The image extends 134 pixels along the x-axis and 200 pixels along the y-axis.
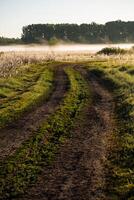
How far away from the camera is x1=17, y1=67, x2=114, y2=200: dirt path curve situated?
10.9m

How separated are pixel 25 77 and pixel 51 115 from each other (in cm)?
2023

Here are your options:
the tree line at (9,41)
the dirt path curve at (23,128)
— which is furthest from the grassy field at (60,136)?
the tree line at (9,41)

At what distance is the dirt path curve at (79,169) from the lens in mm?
10906

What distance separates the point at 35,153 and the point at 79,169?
2029mm

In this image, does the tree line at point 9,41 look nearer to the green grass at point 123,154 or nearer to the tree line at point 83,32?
the tree line at point 83,32

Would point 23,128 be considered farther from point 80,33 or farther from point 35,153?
point 80,33

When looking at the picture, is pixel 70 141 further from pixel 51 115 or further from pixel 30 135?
pixel 51 115

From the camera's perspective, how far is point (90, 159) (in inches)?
529

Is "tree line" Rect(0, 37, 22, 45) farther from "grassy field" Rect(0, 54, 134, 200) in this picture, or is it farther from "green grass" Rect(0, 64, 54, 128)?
"grassy field" Rect(0, 54, 134, 200)

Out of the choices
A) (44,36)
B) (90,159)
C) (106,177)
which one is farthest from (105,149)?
(44,36)

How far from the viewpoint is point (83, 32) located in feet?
641

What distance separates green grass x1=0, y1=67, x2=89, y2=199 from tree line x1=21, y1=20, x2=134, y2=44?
543ft

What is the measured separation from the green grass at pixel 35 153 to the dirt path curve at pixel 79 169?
0.96ft

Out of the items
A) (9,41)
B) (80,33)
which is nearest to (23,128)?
(9,41)
